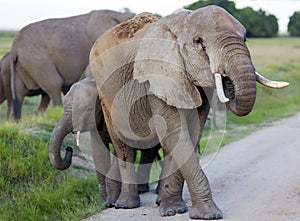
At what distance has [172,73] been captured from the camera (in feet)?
21.6

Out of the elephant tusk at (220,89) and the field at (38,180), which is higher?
the elephant tusk at (220,89)

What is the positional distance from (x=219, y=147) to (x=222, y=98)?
5880 millimetres

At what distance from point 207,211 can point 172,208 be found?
54cm

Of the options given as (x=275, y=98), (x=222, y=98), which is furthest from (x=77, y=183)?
(x=275, y=98)

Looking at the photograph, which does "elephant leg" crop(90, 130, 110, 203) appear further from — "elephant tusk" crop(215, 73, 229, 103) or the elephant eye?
"elephant tusk" crop(215, 73, 229, 103)

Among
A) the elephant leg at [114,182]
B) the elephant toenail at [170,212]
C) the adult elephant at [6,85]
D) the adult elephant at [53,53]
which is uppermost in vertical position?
the elephant toenail at [170,212]

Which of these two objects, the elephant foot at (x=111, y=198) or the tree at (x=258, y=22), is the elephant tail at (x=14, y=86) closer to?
the elephant foot at (x=111, y=198)

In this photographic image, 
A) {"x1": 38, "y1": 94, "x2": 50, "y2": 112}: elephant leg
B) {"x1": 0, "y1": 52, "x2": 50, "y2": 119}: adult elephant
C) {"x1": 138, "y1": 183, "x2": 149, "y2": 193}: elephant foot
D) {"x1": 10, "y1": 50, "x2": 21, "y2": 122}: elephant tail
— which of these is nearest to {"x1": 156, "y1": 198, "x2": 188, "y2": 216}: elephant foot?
{"x1": 138, "y1": 183, "x2": 149, "y2": 193}: elephant foot

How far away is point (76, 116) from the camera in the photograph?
7.93 m

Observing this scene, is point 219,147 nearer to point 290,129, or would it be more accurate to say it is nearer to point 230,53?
point 290,129

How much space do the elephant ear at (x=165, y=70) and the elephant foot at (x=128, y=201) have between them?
4.81ft

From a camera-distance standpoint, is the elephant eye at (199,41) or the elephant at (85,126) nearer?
the elephant eye at (199,41)

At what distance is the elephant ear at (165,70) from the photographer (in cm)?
654

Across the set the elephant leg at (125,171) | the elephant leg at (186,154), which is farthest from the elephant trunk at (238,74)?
the elephant leg at (125,171)
